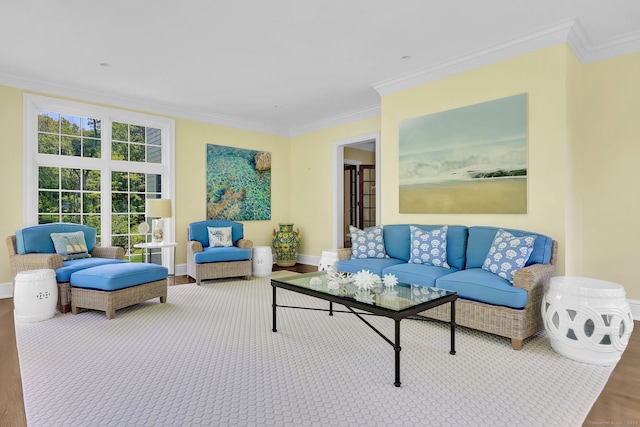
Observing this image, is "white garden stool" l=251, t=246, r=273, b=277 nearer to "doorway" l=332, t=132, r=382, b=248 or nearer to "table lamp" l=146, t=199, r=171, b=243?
"table lamp" l=146, t=199, r=171, b=243

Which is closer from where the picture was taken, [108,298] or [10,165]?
[108,298]

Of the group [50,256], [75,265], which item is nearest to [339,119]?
[75,265]

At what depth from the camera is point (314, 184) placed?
280 inches

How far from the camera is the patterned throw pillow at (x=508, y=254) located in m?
3.08

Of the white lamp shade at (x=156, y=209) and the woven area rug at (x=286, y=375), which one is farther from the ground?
the white lamp shade at (x=156, y=209)

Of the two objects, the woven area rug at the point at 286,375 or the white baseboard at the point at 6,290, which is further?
the white baseboard at the point at 6,290

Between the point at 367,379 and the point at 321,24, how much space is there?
3122mm

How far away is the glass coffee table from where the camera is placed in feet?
7.47

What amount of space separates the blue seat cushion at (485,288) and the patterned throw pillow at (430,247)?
0.48 m

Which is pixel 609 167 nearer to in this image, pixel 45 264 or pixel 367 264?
pixel 367 264

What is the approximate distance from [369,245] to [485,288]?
5.54 feet

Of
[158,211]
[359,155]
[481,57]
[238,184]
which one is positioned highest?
[481,57]

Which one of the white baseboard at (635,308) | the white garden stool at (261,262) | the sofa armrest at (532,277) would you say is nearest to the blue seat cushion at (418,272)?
the sofa armrest at (532,277)

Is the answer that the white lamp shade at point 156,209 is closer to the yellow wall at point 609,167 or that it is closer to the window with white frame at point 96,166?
the window with white frame at point 96,166
